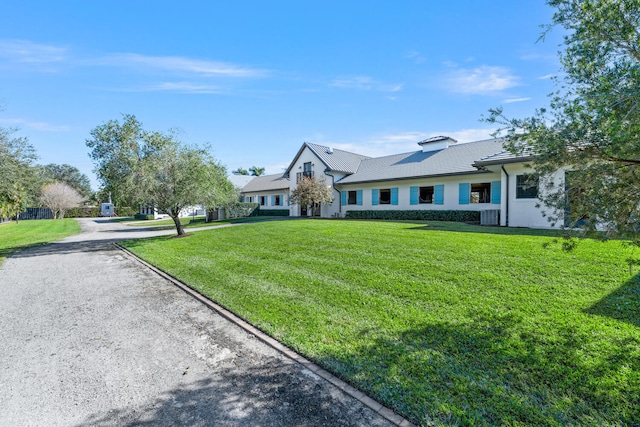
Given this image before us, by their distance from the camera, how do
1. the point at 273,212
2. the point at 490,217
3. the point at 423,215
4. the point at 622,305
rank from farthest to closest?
the point at 273,212, the point at 423,215, the point at 490,217, the point at 622,305

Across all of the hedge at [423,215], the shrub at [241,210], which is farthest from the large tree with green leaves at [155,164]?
the shrub at [241,210]

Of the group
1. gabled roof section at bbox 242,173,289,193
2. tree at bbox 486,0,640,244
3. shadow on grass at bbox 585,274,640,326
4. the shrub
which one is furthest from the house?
tree at bbox 486,0,640,244

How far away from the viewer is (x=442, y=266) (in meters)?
6.03

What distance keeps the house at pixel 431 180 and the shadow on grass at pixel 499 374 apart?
9.11 m

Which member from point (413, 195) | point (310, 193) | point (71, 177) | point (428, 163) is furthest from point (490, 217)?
point (71, 177)

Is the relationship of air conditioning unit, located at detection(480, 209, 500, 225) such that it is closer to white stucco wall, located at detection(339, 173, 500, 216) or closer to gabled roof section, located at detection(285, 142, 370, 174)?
white stucco wall, located at detection(339, 173, 500, 216)

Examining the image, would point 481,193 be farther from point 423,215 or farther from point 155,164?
point 155,164

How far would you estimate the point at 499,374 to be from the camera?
2.75 metres

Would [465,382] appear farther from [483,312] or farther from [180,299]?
[180,299]

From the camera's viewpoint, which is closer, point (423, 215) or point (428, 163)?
point (423, 215)

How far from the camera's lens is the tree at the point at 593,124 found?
2.56m

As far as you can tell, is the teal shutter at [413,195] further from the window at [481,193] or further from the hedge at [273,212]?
the hedge at [273,212]

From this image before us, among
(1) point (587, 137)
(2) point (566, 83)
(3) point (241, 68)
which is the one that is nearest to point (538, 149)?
(1) point (587, 137)

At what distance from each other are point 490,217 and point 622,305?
1132cm
